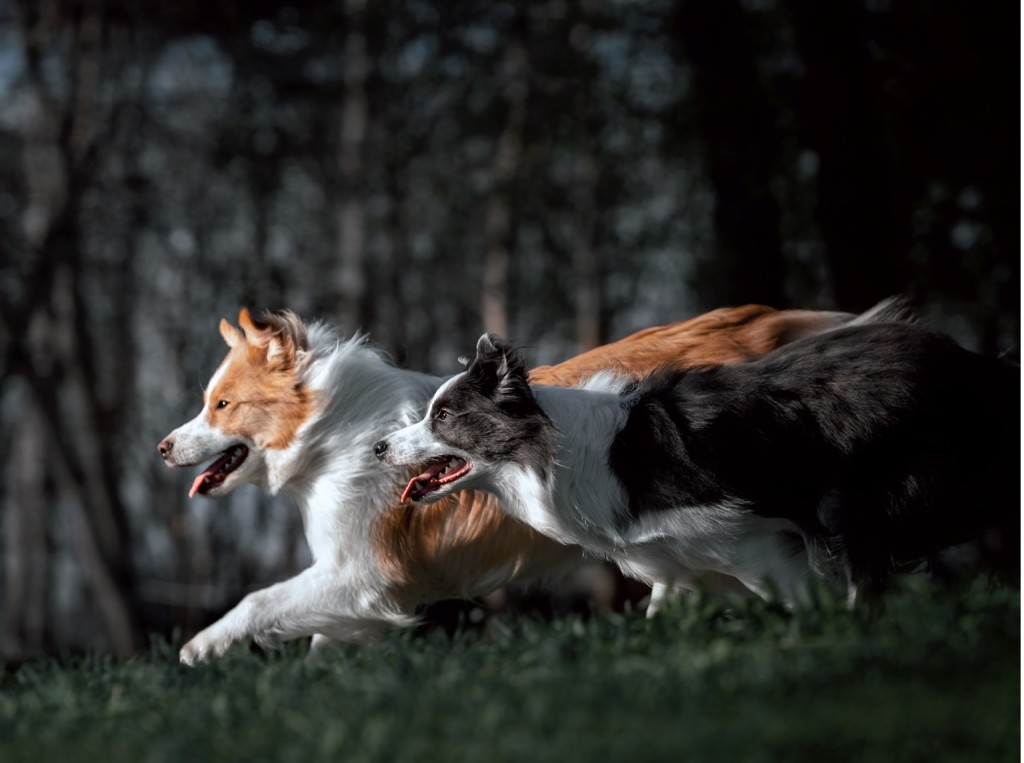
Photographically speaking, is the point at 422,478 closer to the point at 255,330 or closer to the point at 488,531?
the point at 488,531

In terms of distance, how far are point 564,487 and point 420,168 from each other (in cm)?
1440

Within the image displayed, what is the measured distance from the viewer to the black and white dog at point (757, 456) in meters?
5.64

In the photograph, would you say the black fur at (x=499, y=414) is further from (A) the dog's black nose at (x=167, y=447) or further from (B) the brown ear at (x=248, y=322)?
(A) the dog's black nose at (x=167, y=447)

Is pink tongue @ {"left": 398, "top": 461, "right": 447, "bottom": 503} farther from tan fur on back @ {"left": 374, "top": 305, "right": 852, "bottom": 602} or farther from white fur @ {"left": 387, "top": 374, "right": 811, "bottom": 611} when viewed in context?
tan fur on back @ {"left": 374, "top": 305, "right": 852, "bottom": 602}

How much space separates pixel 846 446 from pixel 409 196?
595 inches

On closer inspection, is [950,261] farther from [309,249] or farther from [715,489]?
[309,249]

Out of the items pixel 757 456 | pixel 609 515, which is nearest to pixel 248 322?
pixel 609 515

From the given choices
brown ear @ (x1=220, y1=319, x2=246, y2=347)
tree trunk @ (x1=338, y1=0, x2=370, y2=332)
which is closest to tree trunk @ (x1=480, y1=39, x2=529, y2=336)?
tree trunk @ (x1=338, y1=0, x2=370, y2=332)

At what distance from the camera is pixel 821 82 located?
11.1m

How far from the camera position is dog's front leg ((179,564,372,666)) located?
21.8 ft

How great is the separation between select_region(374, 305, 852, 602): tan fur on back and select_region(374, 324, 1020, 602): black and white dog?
24.7 inches

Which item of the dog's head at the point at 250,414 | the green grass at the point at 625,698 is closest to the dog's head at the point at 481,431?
the green grass at the point at 625,698

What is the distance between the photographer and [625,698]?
3.93m

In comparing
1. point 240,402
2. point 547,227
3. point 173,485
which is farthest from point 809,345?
point 173,485
